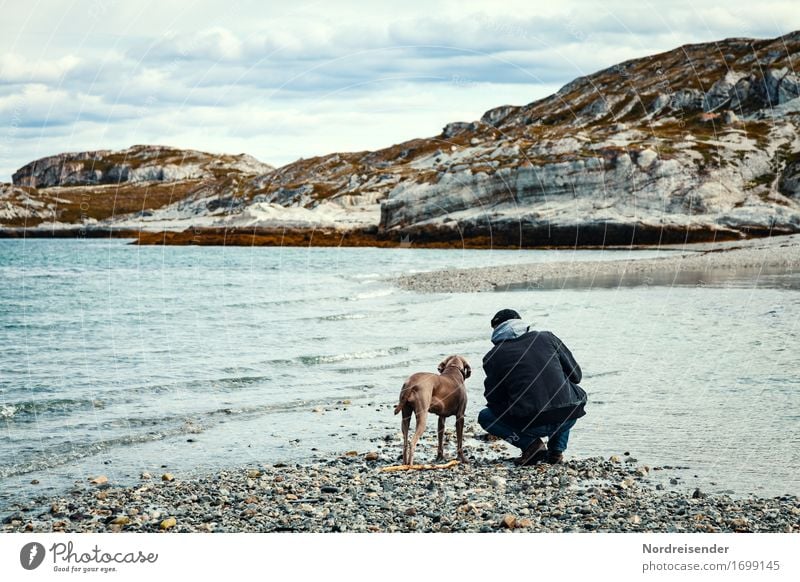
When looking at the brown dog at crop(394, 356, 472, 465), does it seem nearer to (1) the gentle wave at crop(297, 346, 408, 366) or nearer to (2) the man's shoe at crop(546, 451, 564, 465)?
(2) the man's shoe at crop(546, 451, 564, 465)

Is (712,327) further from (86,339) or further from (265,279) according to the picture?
(265,279)

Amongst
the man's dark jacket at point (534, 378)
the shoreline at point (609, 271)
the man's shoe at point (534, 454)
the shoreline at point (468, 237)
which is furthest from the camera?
the shoreline at point (468, 237)

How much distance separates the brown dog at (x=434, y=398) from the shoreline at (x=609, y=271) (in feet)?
108

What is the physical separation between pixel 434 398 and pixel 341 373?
1013 centimetres

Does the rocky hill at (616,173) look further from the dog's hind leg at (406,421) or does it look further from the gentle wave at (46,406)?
the dog's hind leg at (406,421)

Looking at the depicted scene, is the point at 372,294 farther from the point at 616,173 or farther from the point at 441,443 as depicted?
the point at 616,173

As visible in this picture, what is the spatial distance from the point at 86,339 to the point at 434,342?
487 inches

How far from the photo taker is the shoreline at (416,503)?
9.08 metres

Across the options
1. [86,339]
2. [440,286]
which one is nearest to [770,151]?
[440,286]

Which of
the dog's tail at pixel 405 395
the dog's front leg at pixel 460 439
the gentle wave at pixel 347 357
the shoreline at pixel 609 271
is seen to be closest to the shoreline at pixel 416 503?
the dog's front leg at pixel 460 439

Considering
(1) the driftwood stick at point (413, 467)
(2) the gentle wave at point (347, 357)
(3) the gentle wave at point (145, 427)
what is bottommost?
(3) the gentle wave at point (145, 427)

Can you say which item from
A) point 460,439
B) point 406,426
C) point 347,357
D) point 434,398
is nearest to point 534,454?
point 460,439

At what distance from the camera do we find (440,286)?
156 ft

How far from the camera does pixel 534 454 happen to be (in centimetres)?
1158
